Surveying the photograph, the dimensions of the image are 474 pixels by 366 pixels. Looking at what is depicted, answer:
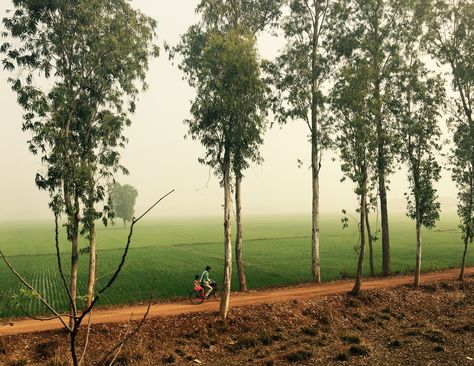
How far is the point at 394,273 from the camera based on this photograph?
123 feet

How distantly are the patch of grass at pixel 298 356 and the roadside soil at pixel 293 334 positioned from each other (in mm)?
49

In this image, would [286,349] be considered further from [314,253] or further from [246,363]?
[314,253]

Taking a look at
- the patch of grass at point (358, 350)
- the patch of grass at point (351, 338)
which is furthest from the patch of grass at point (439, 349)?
the patch of grass at point (351, 338)

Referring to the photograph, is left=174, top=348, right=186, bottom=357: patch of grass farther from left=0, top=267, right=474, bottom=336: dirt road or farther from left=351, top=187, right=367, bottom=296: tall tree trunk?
left=351, top=187, right=367, bottom=296: tall tree trunk

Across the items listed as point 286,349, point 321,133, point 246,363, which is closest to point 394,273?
point 321,133

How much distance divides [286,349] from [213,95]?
1460 cm

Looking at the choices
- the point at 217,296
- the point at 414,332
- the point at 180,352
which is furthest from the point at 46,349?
the point at 414,332

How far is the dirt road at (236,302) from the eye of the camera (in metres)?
21.7

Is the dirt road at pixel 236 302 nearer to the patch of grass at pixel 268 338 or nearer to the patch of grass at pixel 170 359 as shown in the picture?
the patch of grass at pixel 170 359

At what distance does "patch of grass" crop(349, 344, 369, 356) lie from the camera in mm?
19117

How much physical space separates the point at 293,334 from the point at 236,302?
5362mm

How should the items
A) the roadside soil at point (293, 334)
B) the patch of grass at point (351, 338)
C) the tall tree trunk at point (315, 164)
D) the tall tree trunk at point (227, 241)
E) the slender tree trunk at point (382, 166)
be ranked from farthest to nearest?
the tall tree trunk at point (315, 164) < the slender tree trunk at point (382, 166) < the tall tree trunk at point (227, 241) < the patch of grass at point (351, 338) < the roadside soil at point (293, 334)

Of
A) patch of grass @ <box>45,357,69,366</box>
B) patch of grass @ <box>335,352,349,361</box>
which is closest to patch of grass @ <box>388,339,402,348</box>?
patch of grass @ <box>335,352,349,361</box>

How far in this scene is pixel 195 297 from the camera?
94.0 feet
